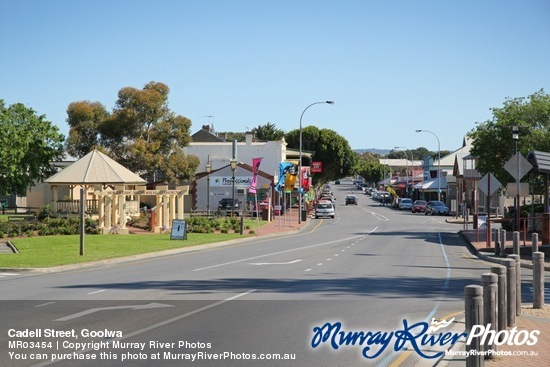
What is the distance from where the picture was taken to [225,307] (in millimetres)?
14750

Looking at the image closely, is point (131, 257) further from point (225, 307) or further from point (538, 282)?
point (538, 282)

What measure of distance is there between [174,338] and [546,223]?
76.5 feet

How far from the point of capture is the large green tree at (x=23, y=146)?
55.3m

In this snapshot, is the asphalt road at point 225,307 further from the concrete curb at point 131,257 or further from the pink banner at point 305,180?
the pink banner at point 305,180

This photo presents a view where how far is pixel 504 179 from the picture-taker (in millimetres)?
46906

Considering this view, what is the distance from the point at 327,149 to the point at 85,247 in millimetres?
89024

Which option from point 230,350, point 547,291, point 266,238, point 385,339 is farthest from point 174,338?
point 266,238

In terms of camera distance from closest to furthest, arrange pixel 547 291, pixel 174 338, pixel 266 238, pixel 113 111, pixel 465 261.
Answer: pixel 174 338, pixel 547 291, pixel 465 261, pixel 266 238, pixel 113 111

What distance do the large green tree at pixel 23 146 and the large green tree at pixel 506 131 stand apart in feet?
106

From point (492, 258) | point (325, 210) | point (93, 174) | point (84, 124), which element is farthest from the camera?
point (325, 210)

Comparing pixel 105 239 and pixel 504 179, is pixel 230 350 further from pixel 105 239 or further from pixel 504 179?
pixel 504 179

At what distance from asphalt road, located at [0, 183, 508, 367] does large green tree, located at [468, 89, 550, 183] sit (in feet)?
67.6

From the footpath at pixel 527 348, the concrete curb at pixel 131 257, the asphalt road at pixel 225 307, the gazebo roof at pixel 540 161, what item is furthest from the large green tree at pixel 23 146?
the footpath at pixel 527 348

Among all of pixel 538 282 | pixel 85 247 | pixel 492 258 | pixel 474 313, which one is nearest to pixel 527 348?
pixel 474 313
